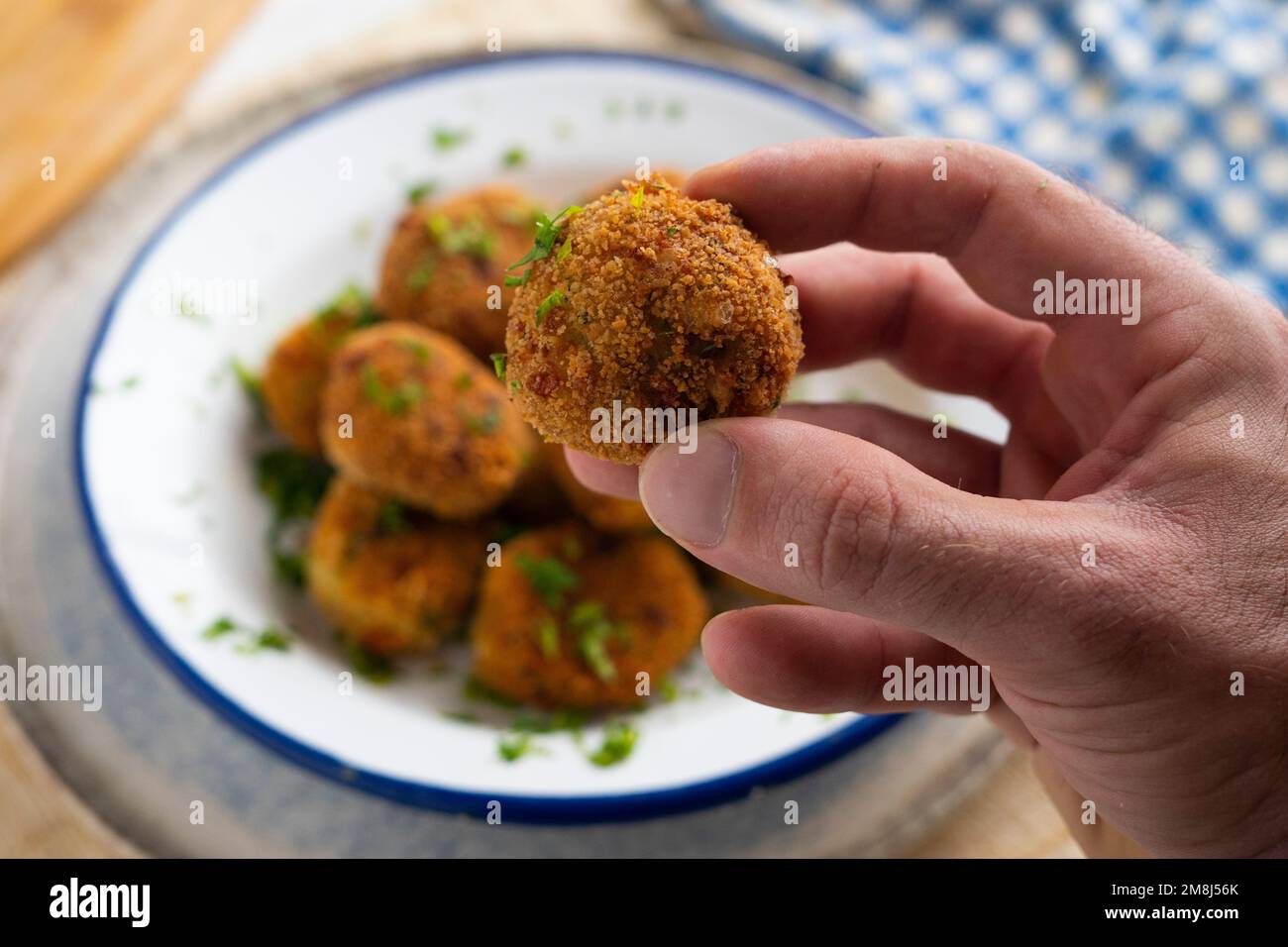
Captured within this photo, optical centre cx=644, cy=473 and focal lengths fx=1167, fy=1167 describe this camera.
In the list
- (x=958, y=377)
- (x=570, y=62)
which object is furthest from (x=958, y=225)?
(x=570, y=62)

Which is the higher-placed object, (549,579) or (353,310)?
→ (353,310)

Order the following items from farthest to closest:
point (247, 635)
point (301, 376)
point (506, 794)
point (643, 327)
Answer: point (301, 376)
point (247, 635)
point (506, 794)
point (643, 327)

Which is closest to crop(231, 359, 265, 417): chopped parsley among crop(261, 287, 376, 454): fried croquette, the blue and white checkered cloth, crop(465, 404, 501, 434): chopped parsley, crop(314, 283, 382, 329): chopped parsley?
crop(261, 287, 376, 454): fried croquette

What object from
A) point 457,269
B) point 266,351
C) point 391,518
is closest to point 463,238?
point 457,269

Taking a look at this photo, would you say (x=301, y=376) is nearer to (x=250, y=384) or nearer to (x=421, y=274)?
(x=250, y=384)

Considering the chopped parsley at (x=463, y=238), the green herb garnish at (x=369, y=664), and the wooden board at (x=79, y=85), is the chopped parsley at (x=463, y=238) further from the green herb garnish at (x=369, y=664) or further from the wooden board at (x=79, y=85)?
the wooden board at (x=79, y=85)

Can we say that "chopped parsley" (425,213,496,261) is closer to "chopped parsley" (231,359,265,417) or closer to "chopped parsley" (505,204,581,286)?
"chopped parsley" (231,359,265,417)

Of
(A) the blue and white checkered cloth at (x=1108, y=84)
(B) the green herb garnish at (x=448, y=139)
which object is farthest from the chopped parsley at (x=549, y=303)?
(A) the blue and white checkered cloth at (x=1108, y=84)
